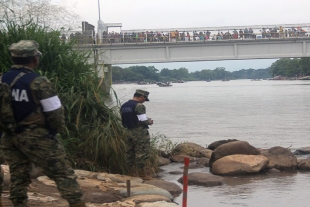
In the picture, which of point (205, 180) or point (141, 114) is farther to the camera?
point (205, 180)

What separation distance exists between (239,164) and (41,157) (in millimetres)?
8024

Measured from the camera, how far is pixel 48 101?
5.32m

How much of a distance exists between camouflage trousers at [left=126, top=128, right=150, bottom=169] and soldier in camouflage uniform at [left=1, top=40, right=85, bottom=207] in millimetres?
4724

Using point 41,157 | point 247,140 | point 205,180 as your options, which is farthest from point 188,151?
point 41,157

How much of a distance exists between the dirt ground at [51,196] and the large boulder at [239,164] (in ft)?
16.0

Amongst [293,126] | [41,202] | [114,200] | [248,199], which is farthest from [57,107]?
[293,126]

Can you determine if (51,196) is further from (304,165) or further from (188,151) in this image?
(188,151)

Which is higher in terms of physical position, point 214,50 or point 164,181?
point 214,50

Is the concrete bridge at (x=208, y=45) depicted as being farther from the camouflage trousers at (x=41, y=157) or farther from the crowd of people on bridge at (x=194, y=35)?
the camouflage trousers at (x=41, y=157)

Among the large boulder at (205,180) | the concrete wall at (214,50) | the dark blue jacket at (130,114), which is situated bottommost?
the large boulder at (205,180)

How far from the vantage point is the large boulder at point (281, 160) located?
13641 mm

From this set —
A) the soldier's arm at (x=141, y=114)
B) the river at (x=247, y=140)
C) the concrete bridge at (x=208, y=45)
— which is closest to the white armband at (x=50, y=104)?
the river at (x=247, y=140)

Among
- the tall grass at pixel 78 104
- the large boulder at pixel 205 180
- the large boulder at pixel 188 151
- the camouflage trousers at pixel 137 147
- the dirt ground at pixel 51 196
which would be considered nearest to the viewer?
the dirt ground at pixel 51 196

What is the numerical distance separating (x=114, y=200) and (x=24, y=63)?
3.04 m
